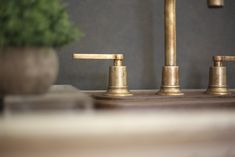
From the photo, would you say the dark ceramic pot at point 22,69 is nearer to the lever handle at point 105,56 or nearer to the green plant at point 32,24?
the green plant at point 32,24

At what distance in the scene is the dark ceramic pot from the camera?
1.83ft

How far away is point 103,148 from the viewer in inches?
20.2

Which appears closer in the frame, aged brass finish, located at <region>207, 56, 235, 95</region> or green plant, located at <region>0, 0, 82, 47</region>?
green plant, located at <region>0, 0, 82, 47</region>

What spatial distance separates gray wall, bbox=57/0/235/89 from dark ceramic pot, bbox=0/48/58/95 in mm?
361

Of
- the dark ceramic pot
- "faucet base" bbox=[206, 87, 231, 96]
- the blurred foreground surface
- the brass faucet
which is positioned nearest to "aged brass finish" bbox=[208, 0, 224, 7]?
the brass faucet

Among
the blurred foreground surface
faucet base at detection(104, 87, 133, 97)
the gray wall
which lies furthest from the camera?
the gray wall

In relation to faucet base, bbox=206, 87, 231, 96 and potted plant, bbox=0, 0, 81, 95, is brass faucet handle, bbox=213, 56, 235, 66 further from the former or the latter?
potted plant, bbox=0, 0, 81, 95

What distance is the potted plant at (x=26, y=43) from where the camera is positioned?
55cm

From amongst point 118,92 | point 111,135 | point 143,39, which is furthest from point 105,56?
point 111,135

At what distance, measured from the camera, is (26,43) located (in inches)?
22.0

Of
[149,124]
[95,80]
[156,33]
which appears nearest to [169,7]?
[156,33]

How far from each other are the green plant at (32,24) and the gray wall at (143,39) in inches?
14.1

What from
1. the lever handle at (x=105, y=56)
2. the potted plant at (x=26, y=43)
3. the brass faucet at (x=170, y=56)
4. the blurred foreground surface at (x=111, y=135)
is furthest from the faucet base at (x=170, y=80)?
the potted plant at (x=26, y=43)

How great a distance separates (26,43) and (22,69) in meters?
0.04
